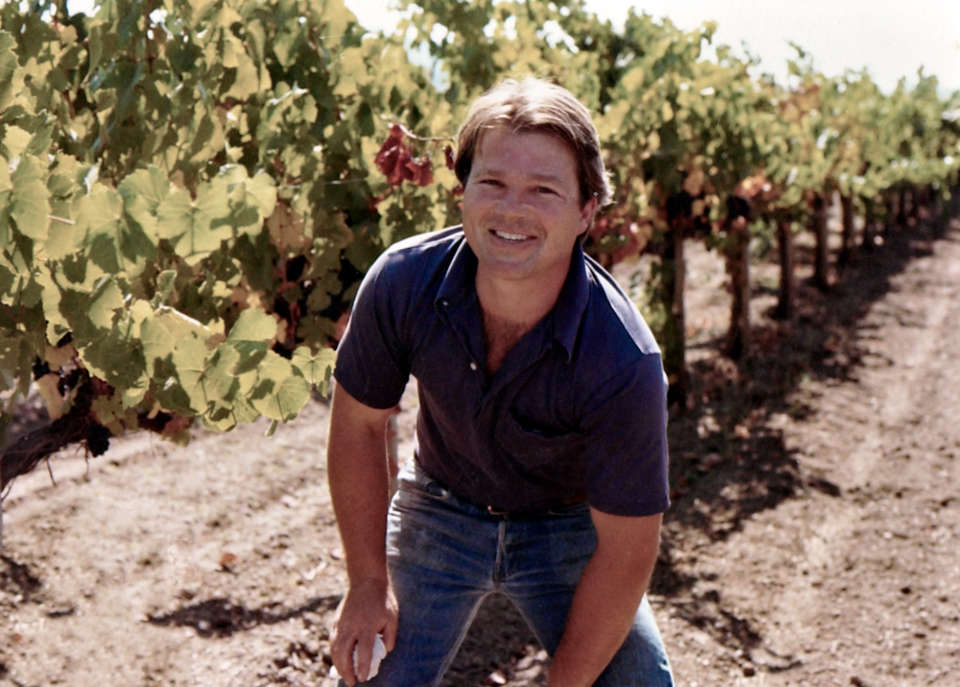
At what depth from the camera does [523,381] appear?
2.40 metres

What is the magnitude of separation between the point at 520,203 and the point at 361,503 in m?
0.90

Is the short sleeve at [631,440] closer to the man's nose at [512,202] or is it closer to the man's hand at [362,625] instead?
the man's nose at [512,202]

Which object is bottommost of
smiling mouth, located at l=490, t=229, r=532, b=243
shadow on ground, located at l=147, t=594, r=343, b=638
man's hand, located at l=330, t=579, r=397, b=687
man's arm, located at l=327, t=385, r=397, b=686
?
shadow on ground, located at l=147, t=594, r=343, b=638

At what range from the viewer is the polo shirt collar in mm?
2309

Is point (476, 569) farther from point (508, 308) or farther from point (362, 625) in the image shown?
point (508, 308)

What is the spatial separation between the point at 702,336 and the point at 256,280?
7.59 metres

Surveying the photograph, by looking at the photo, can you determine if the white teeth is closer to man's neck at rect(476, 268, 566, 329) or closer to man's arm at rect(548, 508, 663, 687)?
man's neck at rect(476, 268, 566, 329)

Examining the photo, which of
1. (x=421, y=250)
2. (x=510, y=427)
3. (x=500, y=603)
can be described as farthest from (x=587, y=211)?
(x=500, y=603)

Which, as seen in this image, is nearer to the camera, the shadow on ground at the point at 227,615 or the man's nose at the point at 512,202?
the man's nose at the point at 512,202

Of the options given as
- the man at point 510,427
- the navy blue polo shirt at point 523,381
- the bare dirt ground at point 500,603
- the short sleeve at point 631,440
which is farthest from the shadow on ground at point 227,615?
the short sleeve at point 631,440

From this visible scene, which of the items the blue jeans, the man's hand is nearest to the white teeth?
the blue jeans

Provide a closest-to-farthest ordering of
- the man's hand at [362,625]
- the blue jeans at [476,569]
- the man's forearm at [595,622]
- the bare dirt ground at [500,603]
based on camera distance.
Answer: the man's forearm at [595,622]
the man's hand at [362,625]
the blue jeans at [476,569]
the bare dirt ground at [500,603]

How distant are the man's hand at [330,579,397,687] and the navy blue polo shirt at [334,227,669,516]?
14.0 inches

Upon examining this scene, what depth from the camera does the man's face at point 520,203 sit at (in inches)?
90.0
